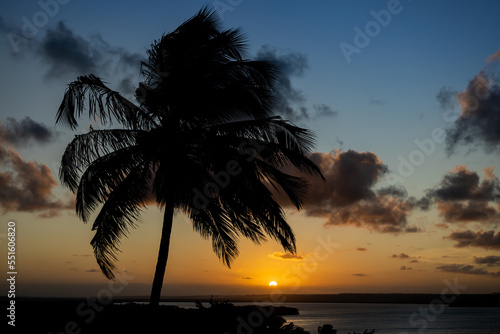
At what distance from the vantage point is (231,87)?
43.3ft

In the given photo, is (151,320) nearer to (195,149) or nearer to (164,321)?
(164,321)

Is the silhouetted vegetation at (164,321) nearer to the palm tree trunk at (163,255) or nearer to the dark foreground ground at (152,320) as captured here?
the dark foreground ground at (152,320)

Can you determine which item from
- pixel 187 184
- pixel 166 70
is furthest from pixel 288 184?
pixel 166 70

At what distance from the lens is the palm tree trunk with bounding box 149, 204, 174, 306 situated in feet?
38.7

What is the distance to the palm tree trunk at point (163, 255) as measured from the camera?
1180 centimetres

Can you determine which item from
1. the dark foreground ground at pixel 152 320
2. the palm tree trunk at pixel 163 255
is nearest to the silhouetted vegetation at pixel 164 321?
the dark foreground ground at pixel 152 320

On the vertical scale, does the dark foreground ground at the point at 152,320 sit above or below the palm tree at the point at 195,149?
below

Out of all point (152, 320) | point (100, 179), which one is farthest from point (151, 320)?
point (100, 179)

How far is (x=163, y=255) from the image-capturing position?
12.1m

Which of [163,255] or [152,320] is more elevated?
[163,255]

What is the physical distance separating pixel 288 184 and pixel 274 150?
1104mm

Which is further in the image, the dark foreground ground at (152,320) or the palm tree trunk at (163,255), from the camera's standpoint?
the palm tree trunk at (163,255)

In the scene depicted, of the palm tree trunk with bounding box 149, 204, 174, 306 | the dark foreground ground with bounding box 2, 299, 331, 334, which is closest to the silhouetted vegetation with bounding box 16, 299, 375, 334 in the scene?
the dark foreground ground with bounding box 2, 299, 331, 334

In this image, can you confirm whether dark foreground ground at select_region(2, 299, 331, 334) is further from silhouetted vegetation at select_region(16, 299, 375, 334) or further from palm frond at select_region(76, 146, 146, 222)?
palm frond at select_region(76, 146, 146, 222)
